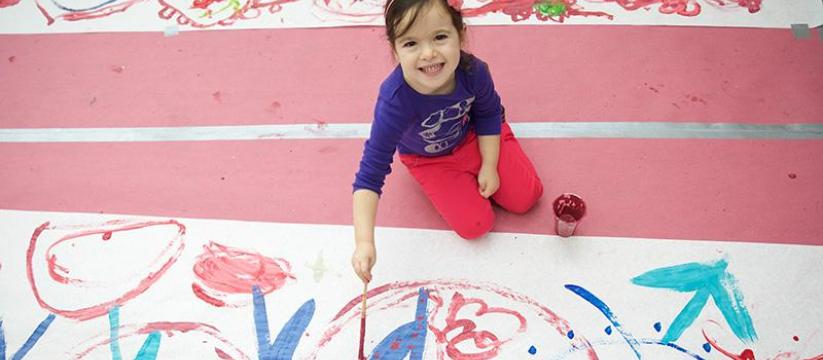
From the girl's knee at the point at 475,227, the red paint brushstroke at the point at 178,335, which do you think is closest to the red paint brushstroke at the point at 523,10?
the girl's knee at the point at 475,227

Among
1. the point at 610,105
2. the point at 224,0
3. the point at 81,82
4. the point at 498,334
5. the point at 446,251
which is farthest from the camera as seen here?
the point at 224,0

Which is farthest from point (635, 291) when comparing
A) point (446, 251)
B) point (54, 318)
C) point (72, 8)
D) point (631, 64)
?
point (72, 8)

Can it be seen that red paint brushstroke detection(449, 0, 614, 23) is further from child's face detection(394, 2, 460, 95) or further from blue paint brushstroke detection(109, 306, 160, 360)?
blue paint brushstroke detection(109, 306, 160, 360)

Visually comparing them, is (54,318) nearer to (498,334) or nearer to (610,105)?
(498,334)

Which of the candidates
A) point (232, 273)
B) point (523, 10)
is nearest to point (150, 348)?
point (232, 273)

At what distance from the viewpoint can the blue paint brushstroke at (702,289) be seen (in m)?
1.14

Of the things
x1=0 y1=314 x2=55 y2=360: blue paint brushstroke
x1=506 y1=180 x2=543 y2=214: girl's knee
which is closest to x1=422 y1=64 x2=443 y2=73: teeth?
x1=506 y1=180 x2=543 y2=214: girl's knee

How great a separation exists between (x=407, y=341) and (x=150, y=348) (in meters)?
0.50

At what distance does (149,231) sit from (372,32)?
734 mm

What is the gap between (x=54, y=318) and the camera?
4.11ft

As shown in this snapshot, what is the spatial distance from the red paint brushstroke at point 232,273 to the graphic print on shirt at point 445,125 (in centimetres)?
39

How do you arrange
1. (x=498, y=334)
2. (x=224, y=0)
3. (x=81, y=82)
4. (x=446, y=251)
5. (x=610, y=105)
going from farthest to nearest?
(x=224, y=0), (x=81, y=82), (x=610, y=105), (x=446, y=251), (x=498, y=334)

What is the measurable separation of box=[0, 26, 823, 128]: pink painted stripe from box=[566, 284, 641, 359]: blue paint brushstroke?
42 centimetres


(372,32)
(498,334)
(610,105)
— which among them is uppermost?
(372,32)
